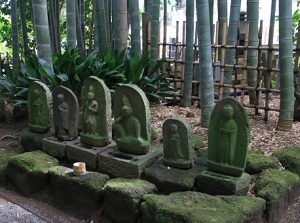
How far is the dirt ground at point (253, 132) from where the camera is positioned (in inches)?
129

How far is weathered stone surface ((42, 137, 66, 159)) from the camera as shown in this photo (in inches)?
133

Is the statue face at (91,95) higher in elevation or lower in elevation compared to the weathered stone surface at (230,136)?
higher

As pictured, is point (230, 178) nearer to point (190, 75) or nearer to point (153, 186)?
point (153, 186)

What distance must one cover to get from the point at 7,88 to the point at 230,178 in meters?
3.44

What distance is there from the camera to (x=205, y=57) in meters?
3.76

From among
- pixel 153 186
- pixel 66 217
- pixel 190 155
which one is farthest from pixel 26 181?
pixel 190 155

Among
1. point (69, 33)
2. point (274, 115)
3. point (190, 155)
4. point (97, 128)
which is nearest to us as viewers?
point (190, 155)

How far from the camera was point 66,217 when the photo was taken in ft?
9.46

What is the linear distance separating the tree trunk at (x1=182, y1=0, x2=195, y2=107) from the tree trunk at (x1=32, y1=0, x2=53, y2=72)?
1.87m

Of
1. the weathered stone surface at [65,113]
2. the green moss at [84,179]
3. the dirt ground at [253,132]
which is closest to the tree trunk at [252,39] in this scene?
the dirt ground at [253,132]

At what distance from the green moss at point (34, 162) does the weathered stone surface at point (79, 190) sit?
143 mm

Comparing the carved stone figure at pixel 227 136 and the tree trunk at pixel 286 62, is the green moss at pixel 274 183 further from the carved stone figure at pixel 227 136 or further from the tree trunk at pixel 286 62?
the tree trunk at pixel 286 62

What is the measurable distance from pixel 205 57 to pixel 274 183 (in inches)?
66.8

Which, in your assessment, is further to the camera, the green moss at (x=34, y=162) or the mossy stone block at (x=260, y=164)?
the green moss at (x=34, y=162)
